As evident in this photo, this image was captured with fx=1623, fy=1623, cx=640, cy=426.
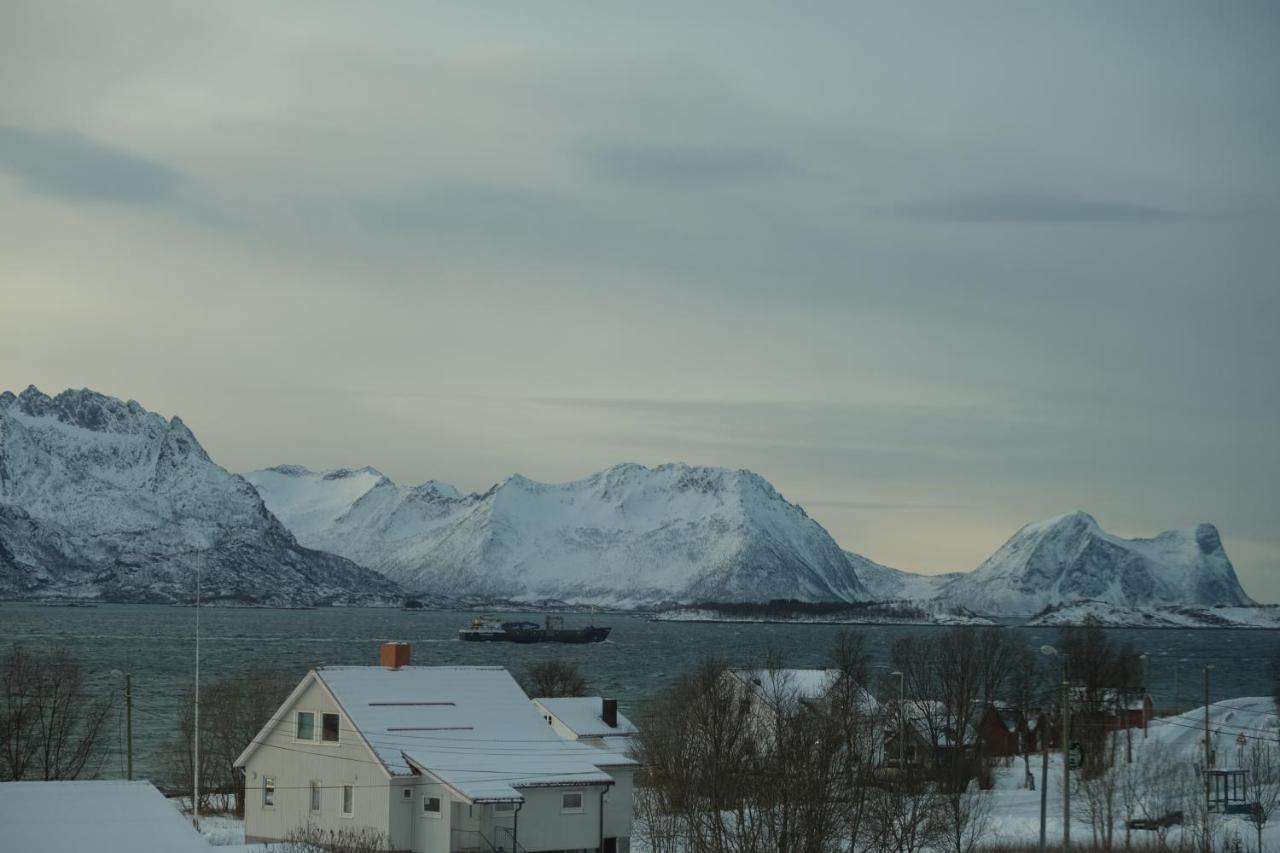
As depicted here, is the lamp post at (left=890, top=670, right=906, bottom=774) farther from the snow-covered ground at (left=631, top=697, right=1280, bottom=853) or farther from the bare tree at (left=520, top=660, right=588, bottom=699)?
the bare tree at (left=520, top=660, right=588, bottom=699)

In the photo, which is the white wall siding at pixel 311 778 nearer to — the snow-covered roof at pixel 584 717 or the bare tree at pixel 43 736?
the snow-covered roof at pixel 584 717

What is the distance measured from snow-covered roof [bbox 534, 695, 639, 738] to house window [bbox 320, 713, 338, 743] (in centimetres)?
1667

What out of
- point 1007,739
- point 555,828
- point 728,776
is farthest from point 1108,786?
point 1007,739

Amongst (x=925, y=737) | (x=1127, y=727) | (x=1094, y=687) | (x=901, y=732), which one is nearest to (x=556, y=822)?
(x=901, y=732)

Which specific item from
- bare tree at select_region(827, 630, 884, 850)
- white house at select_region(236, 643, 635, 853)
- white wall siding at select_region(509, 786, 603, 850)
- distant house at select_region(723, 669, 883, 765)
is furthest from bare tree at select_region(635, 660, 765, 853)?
white house at select_region(236, 643, 635, 853)

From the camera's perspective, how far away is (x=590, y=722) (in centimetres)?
6962

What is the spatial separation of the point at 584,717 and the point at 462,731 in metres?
17.3

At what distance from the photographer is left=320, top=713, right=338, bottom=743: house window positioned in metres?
52.6

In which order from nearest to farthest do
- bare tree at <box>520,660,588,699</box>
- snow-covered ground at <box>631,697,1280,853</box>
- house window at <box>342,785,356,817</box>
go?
house window at <box>342,785,356,817</box>, snow-covered ground at <box>631,697,1280,853</box>, bare tree at <box>520,660,588,699</box>

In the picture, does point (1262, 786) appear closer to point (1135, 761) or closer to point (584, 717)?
point (1135, 761)

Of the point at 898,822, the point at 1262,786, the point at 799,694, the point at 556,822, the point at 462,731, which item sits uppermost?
the point at 462,731

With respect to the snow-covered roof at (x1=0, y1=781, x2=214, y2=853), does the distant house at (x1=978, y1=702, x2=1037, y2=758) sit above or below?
below

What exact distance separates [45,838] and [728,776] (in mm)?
32608

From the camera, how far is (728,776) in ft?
196
